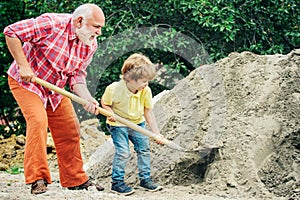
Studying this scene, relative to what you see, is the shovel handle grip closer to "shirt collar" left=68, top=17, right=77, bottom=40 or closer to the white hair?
"shirt collar" left=68, top=17, right=77, bottom=40

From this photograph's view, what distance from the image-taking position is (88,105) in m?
4.52

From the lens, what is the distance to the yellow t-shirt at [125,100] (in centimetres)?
480

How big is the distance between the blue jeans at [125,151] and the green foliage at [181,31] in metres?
3.27

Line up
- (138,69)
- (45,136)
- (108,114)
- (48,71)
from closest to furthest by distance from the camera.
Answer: (45,136) < (48,71) < (108,114) < (138,69)

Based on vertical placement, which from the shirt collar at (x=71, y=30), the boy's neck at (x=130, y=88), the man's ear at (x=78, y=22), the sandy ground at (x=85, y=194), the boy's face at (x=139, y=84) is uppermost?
the man's ear at (x=78, y=22)

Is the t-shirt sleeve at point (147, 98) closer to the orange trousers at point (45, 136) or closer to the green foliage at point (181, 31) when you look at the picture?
the orange trousers at point (45, 136)

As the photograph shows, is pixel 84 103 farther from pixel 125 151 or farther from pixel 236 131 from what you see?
pixel 236 131

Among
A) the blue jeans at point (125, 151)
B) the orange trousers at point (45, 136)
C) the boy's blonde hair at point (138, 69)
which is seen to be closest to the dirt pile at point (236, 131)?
the blue jeans at point (125, 151)

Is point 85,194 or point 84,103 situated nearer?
point 85,194

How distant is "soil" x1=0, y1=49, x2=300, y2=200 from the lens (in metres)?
4.75

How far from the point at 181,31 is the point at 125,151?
3.78 meters

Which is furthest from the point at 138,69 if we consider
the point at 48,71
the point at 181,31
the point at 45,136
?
the point at 181,31

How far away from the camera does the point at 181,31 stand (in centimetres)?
833

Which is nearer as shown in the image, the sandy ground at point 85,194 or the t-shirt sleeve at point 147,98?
the sandy ground at point 85,194
